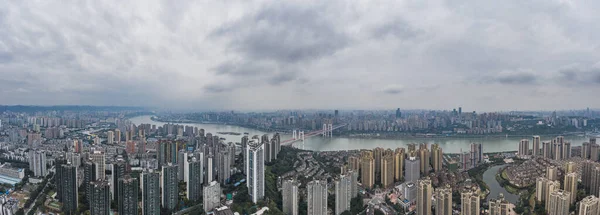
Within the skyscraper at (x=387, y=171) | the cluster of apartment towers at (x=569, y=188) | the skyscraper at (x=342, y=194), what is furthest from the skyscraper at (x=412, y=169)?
the skyscraper at (x=342, y=194)

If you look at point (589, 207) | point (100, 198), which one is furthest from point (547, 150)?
point (100, 198)

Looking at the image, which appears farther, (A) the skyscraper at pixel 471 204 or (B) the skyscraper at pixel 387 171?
(B) the skyscraper at pixel 387 171

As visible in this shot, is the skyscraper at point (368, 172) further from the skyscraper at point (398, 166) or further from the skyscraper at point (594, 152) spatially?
the skyscraper at point (594, 152)

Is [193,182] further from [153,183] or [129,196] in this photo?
[129,196]

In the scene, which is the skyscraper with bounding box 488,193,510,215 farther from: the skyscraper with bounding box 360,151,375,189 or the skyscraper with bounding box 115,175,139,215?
the skyscraper with bounding box 115,175,139,215

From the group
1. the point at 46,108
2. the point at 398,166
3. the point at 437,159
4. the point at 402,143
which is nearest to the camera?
the point at 398,166

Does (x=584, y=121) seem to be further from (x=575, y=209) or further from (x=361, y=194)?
(x=361, y=194)
